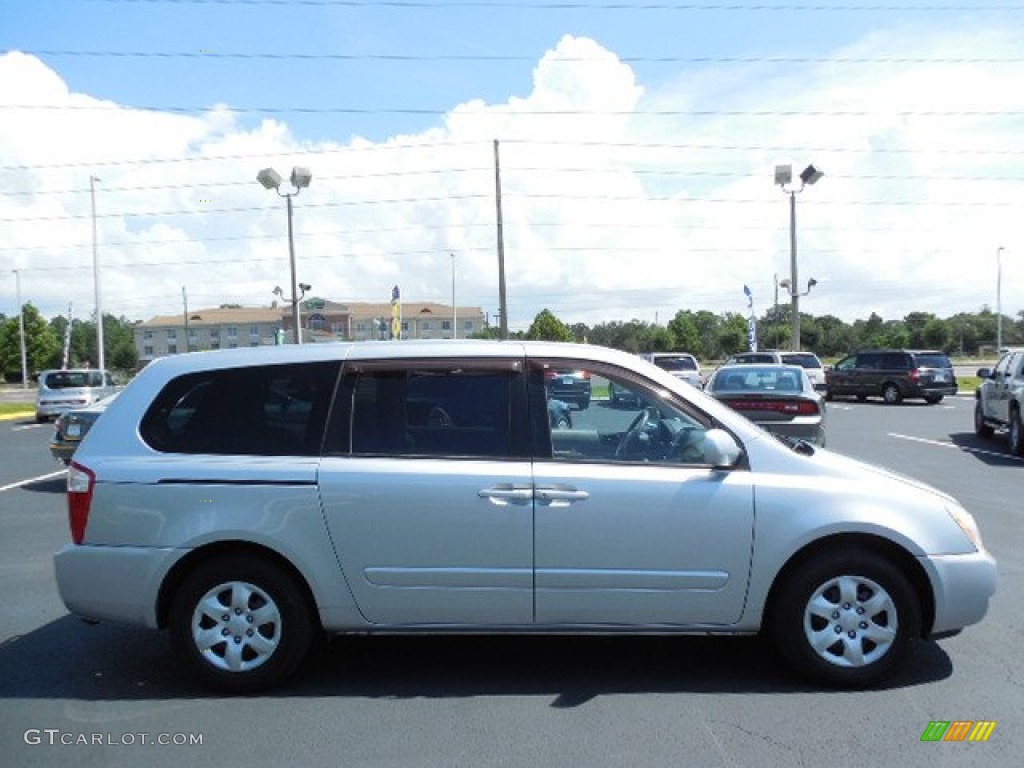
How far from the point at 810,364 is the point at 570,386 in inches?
1122

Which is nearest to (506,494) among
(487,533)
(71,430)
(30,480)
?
(487,533)

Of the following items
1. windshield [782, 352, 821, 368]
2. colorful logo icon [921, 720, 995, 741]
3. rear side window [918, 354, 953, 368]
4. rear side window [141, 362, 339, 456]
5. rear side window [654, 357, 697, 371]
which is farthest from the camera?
windshield [782, 352, 821, 368]

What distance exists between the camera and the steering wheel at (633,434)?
4715mm

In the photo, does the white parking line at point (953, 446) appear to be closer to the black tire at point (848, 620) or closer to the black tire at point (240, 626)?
the black tire at point (848, 620)

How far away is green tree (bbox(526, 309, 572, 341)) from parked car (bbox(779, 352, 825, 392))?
40.5 metres

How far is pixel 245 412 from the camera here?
4789 millimetres

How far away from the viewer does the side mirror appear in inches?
176

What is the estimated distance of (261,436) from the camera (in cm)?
474

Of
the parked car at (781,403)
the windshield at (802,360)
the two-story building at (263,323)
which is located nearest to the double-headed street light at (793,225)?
the windshield at (802,360)

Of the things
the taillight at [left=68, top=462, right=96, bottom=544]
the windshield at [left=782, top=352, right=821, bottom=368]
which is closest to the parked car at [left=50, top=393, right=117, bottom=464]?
the taillight at [left=68, top=462, right=96, bottom=544]

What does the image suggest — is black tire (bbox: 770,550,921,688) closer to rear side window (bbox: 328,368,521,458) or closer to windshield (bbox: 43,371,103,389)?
rear side window (bbox: 328,368,521,458)

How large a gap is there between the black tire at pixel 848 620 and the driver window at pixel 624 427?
0.88m

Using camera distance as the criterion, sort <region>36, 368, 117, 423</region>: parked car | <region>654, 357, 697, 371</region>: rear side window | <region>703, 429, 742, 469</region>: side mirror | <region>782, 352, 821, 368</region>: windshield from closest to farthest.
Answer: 1. <region>703, 429, 742, 469</region>: side mirror
2. <region>36, 368, 117, 423</region>: parked car
3. <region>654, 357, 697, 371</region>: rear side window
4. <region>782, 352, 821, 368</region>: windshield

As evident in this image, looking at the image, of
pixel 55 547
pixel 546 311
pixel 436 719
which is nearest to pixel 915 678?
pixel 436 719
